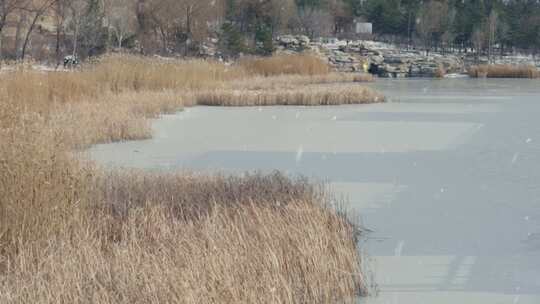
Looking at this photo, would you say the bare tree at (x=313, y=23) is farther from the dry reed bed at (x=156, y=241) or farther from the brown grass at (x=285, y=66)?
the dry reed bed at (x=156, y=241)

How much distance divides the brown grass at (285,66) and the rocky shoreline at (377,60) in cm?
1082

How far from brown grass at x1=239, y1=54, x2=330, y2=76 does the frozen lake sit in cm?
942

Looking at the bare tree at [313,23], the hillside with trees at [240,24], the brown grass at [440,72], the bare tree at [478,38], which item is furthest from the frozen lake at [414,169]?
the bare tree at [313,23]

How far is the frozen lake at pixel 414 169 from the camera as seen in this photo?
14.4ft

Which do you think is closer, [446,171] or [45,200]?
[45,200]

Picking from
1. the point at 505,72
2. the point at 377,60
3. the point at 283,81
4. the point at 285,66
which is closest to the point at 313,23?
the point at 377,60

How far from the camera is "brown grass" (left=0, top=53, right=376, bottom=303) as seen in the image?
375cm

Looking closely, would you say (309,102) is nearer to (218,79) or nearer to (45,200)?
(218,79)

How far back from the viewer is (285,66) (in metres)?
25.3

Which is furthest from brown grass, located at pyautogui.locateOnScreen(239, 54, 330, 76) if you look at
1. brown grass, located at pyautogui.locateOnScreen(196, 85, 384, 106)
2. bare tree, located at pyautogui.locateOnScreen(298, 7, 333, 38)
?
bare tree, located at pyautogui.locateOnScreen(298, 7, 333, 38)

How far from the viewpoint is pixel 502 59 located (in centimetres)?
4609

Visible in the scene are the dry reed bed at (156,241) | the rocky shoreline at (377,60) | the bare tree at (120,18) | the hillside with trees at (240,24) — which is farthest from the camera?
the rocky shoreline at (377,60)

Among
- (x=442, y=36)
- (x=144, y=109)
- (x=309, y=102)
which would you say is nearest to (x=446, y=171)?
(x=144, y=109)

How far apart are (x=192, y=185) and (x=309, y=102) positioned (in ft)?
35.8
